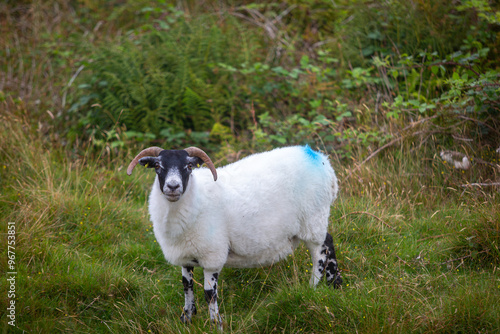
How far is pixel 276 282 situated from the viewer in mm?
4496

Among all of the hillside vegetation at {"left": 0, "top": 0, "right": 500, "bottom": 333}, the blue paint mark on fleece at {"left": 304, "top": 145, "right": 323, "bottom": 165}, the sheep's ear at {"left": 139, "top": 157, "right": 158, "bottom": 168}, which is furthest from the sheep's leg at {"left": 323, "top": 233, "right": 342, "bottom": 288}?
the sheep's ear at {"left": 139, "top": 157, "right": 158, "bottom": 168}

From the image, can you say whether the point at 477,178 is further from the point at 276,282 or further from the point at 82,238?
the point at 82,238

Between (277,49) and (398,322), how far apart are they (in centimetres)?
706

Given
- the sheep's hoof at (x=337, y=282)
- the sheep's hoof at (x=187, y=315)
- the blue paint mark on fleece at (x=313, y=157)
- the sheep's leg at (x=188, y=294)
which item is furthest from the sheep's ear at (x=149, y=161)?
the sheep's hoof at (x=337, y=282)

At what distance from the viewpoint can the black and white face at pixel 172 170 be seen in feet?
12.1

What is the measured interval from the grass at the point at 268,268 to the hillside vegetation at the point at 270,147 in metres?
0.02

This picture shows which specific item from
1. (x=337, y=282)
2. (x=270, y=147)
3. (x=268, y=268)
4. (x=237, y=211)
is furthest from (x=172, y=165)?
(x=270, y=147)

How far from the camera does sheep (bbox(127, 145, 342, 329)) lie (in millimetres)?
3902

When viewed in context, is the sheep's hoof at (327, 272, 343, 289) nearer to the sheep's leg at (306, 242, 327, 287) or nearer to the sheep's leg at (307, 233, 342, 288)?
the sheep's leg at (307, 233, 342, 288)

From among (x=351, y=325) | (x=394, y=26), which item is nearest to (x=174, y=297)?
(x=351, y=325)

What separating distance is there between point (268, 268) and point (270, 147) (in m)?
2.85

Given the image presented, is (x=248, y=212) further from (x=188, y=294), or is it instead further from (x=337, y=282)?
(x=337, y=282)

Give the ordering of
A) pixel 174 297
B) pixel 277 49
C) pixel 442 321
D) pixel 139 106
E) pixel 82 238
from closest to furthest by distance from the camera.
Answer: pixel 442 321 → pixel 174 297 → pixel 82 238 → pixel 139 106 → pixel 277 49

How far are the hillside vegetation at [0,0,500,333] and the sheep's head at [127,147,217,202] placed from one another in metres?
1.20
